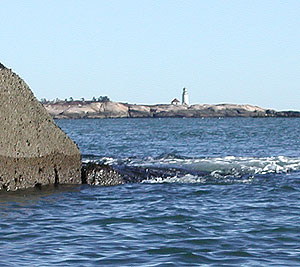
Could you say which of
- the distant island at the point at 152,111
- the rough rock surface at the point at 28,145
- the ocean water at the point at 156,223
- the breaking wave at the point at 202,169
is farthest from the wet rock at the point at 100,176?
the distant island at the point at 152,111

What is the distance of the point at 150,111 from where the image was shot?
193m

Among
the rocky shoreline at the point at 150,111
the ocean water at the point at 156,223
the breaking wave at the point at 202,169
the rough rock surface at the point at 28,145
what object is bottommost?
the ocean water at the point at 156,223

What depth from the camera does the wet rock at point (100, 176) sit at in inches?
712

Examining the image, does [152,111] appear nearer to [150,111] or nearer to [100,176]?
[150,111]

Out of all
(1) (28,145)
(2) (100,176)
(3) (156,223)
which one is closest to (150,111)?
(2) (100,176)

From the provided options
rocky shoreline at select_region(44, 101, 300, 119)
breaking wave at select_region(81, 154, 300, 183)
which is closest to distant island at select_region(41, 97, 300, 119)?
rocky shoreline at select_region(44, 101, 300, 119)

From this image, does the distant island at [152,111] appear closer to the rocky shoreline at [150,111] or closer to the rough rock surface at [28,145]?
the rocky shoreline at [150,111]

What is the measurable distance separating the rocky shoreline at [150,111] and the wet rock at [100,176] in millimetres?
164577

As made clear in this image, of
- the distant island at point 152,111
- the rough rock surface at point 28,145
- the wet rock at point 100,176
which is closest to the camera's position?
the rough rock surface at point 28,145

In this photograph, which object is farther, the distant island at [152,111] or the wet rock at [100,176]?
the distant island at [152,111]

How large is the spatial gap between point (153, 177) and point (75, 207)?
584cm

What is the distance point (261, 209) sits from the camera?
46.3ft

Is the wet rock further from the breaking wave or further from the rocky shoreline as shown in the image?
the rocky shoreline

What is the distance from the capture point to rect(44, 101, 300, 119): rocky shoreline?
186m
